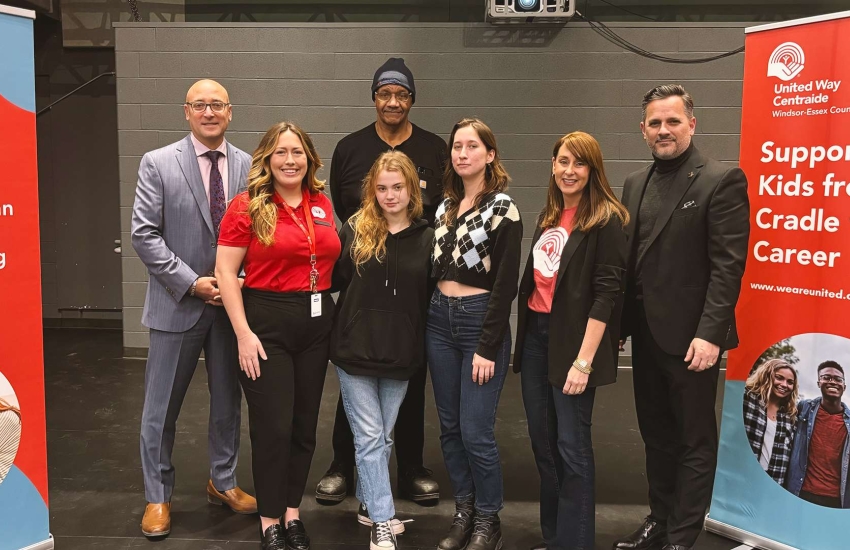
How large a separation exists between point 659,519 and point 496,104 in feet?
11.2

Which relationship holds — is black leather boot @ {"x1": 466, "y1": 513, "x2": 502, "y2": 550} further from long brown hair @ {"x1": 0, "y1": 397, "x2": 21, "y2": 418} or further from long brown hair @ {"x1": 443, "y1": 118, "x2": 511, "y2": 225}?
long brown hair @ {"x1": 0, "y1": 397, "x2": 21, "y2": 418}

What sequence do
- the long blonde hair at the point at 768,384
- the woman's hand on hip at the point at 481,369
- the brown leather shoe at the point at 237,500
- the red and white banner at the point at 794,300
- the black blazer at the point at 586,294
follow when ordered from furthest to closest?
the brown leather shoe at the point at 237,500 < the long blonde hair at the point at 768,384 < the red and white banner at the point at 794,300 < the woman's hand on hip at the point at 481,369 < the black blazer at the point at 586,294

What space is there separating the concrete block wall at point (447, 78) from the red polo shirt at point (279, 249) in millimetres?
2981

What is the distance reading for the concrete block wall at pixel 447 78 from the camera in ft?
16.1

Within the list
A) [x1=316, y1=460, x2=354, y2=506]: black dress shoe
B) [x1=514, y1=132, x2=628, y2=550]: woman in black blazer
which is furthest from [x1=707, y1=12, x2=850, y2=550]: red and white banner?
[x1=316, y1=460, x2=354, y2=506]: black dress shoe

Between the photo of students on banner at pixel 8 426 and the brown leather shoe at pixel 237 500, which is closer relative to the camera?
the photo of students on banner at pixel 8 426

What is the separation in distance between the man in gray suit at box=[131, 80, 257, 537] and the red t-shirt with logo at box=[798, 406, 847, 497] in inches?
85.8

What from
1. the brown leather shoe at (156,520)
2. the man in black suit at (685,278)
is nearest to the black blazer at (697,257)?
the man in black suit at (685,278)

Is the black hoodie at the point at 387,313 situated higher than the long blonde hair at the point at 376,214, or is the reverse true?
the long blonde hair at the point at 376,214

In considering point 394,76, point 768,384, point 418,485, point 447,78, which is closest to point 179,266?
point 394,76

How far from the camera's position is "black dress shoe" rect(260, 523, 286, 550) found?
89.0 inches

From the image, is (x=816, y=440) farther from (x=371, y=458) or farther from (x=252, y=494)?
(x=252, y=494)

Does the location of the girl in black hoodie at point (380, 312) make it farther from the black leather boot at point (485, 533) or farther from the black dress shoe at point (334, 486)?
the black dress shoe at point (334, 486)

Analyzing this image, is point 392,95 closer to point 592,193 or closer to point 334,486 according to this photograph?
point 592,193
